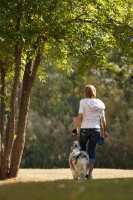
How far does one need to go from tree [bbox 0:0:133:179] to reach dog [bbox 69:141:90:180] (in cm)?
333

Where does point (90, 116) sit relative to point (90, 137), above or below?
above

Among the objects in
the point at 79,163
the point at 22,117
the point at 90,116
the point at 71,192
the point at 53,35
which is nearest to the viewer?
the point at 71,192

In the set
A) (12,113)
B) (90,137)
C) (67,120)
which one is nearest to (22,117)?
(12,113)

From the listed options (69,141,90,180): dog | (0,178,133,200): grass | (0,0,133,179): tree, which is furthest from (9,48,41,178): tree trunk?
(0,178,133,200): grass

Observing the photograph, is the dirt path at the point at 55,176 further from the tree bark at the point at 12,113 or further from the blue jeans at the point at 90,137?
the blue jeans at the point at 90,137

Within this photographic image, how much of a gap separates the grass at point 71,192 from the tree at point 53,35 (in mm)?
5150

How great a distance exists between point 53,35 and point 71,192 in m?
6.60

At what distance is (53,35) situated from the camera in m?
12.2

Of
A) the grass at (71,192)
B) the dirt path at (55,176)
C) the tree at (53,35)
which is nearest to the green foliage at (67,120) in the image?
the dirt path at (55,176)

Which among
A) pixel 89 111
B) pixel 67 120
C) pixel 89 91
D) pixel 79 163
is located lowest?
pixel 67 120

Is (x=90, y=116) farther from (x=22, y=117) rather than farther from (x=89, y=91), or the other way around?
(x=22, y=117)

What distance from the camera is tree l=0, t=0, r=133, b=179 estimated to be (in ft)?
37.4

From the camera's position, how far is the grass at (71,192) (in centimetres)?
580

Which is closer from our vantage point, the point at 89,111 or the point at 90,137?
the point at 89,111
